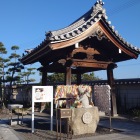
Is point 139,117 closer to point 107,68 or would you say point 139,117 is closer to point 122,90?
point 107,68

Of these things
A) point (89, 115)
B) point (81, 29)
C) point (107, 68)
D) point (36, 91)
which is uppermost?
point (81, 29)

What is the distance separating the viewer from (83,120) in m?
10.4

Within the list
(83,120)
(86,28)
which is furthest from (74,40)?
(83,120)

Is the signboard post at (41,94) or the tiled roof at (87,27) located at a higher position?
the tiled roof at (87,27)

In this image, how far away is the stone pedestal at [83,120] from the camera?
10.3 meters

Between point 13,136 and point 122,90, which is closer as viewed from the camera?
point 13,136

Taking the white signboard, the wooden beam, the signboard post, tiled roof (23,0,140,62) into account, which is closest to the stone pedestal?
the signboard post

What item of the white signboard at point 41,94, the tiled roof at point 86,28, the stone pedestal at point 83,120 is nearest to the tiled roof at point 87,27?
the tiled roof at point 86,28

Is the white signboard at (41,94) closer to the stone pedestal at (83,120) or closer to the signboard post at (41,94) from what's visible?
the signboard post at (41,94)

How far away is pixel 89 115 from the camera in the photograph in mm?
10562

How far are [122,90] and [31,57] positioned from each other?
7.35 metres

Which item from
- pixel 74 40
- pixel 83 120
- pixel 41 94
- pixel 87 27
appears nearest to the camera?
pixel 83 120

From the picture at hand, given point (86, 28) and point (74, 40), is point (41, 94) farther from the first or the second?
point (86, 28)

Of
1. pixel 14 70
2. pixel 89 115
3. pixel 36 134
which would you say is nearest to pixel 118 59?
pixel 89 115
